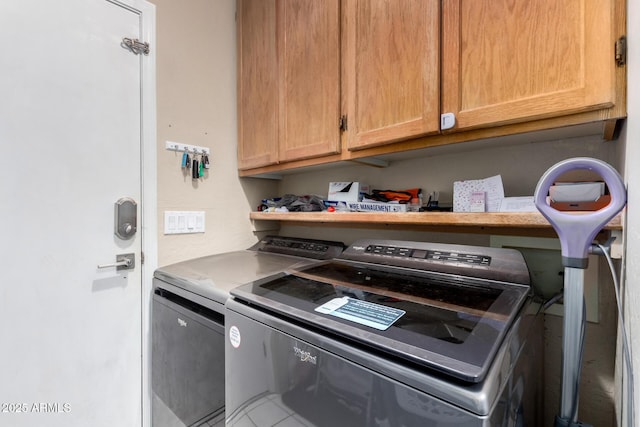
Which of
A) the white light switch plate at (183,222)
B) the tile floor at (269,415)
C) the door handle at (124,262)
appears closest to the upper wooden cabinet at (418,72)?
the white light switch plate at (183,222)

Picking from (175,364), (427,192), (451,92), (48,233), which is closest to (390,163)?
(427,192)

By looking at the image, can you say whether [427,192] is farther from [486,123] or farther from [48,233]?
[48,233]

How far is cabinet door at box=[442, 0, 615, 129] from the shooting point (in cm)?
71

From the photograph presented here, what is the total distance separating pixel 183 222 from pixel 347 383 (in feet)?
4.40

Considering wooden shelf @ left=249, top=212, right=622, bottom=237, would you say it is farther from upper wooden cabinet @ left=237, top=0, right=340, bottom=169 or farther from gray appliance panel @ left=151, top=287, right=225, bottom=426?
gray appliance panel @ left=151, top=287, right=225, bottom=426

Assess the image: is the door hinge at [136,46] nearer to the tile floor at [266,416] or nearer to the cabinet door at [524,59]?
the cabinet door at [524,59]

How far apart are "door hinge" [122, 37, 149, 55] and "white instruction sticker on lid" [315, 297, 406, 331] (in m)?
1.56

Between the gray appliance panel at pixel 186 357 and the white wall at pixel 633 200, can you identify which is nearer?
the white wall at pixel 633 200

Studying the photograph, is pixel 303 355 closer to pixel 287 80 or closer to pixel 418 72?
pixel 418 72

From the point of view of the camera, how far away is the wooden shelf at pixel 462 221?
2.79ft

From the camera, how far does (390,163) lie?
147 centimetres

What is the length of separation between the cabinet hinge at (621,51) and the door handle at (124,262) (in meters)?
1.92

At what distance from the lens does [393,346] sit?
1.82ft

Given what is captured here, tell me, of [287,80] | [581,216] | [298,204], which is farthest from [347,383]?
[287,80]
